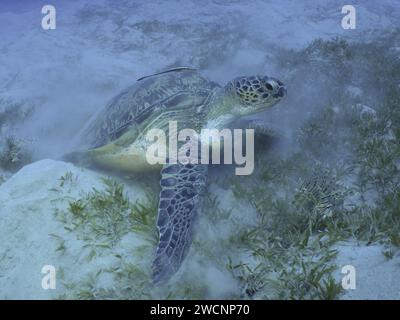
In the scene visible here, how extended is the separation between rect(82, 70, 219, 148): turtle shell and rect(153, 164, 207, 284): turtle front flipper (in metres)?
0.79

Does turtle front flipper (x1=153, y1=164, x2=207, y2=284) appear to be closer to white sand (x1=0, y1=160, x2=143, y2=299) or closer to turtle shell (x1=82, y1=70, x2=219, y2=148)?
white sand (x1=0, y1=160, x2=143, y2=299)

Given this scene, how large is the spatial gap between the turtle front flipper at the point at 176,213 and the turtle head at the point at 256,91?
3.05ft

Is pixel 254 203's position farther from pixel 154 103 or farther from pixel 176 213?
pixel 154 103

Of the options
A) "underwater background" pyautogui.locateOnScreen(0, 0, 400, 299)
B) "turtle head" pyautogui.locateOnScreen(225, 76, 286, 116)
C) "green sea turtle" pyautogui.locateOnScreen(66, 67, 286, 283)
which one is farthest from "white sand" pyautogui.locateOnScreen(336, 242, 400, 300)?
"turtle head" pyautogui.locateOnScreen(225, 76, 286, 116)

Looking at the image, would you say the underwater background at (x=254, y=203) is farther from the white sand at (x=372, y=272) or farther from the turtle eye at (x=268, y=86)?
the turtle eye at (x=268, y=86)

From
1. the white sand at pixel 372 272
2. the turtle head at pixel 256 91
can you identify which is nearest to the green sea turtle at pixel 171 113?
the turtle head at pixel 256 91

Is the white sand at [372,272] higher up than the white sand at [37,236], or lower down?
higher up

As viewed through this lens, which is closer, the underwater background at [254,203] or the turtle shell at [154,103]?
the underwater background at [254,203]

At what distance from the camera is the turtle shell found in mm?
3592

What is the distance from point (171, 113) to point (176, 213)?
1419 mm

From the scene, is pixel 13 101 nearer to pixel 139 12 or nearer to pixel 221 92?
pixel 221 92

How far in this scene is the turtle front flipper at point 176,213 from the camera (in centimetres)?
229

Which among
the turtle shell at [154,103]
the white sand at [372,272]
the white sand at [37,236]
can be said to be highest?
the turtle shell at [154,103]

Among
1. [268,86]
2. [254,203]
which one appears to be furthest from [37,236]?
[268,86]
